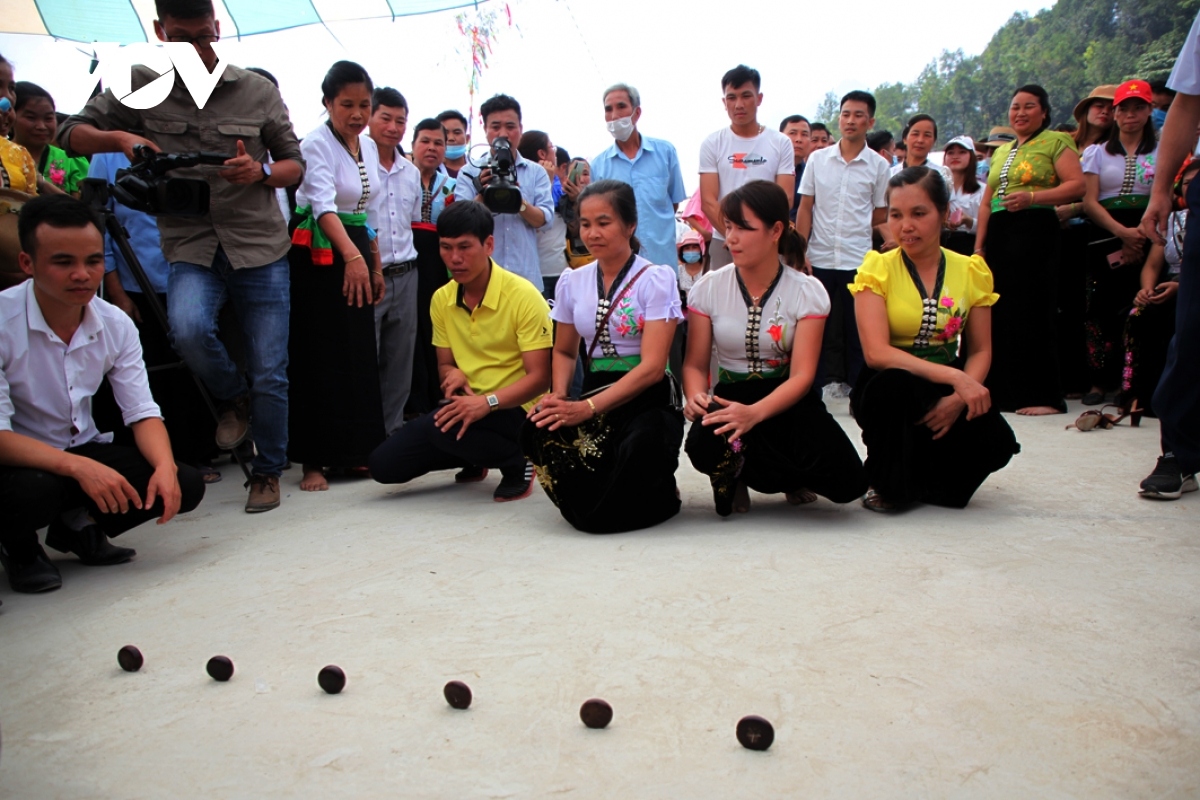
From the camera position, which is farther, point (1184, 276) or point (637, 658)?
point (1184, 276)

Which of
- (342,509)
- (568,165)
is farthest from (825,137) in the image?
(342,509)

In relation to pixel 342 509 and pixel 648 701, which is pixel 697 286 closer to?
pixel 342 509

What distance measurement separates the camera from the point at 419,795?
175cm

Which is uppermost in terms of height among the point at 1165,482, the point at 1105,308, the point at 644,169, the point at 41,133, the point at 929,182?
the point at 41,133

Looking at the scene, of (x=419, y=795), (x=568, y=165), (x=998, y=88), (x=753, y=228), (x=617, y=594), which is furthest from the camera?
(x=998, y=88)

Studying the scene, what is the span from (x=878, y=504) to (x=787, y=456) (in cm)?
43

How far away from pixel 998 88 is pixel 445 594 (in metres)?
21.6

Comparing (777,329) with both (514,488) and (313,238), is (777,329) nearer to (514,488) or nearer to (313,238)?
(514,488)

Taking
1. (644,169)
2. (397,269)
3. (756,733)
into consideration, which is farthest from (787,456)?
(644,169)

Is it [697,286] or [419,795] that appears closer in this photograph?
[419,795]

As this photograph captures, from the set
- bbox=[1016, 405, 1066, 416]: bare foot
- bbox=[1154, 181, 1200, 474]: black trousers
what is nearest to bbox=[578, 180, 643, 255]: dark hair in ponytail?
bbox=[1154, 181, 1200, 474]: black trousers

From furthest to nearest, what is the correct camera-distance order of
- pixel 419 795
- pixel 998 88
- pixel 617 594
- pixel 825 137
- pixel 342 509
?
1. pixel 998 88
2. pixel 825 137
3. pixel 342 509
4. pixel 617 594
5. pixel 419 795

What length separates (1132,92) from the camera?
5.88 metres

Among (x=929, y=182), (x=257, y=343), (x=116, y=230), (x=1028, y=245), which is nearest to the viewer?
(x=929, y=182)
